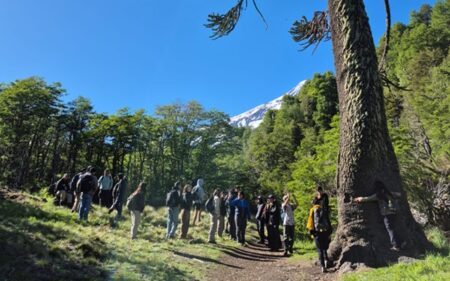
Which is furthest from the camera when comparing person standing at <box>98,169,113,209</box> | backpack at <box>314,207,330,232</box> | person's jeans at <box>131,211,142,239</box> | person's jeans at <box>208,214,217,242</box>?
person standing at <box>98,169,113,209</box>

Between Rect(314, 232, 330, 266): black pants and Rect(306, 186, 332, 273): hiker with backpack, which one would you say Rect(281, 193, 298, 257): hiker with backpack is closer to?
Rect(306, 186, 332, 273): hiker with backpack

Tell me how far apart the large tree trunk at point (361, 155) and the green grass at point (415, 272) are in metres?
0.65

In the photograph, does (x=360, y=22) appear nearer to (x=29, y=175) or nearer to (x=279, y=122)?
(x=279, y=122)

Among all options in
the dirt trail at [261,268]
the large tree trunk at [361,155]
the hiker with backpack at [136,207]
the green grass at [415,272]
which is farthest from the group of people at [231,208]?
the green grass at [415,272]

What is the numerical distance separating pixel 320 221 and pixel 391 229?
4.73 ft

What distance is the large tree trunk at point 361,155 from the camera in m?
6.97

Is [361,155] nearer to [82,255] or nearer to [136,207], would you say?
[82,255]

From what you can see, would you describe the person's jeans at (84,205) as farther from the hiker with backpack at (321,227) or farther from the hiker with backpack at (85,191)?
the hiker with backpack at (321,227)

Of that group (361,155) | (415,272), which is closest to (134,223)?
(361,155)

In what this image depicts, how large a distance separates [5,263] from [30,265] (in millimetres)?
356

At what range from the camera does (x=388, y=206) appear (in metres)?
7.00

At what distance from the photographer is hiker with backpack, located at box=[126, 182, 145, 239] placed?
10.3 meters

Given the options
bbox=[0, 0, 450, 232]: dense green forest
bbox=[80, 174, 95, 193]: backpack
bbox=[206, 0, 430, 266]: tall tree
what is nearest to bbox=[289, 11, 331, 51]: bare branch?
bbox=[206, 0, 430, 266]: tall tree

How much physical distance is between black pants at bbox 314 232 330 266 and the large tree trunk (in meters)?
0.15
